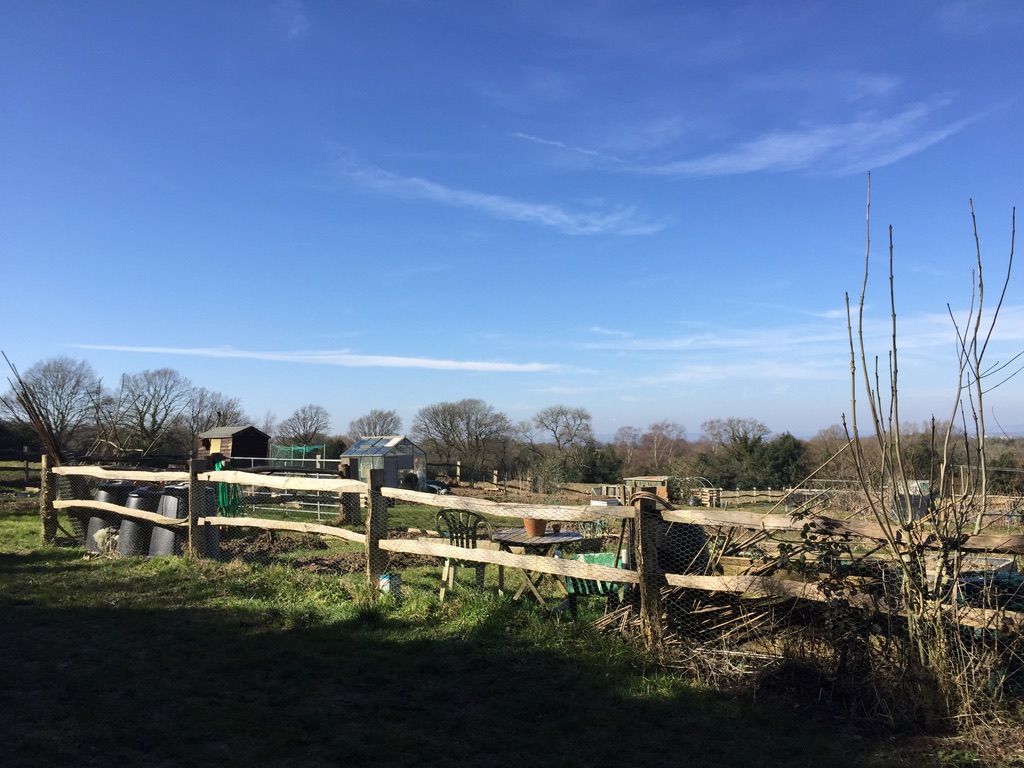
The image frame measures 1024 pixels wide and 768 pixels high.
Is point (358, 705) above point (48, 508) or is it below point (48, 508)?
below

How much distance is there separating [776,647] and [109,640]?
5125 mm

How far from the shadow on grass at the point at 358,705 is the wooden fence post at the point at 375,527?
1.14 m

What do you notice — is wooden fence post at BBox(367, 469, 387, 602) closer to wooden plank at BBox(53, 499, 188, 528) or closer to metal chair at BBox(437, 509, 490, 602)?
metal chair at BBox(437, 509, 490, 602)

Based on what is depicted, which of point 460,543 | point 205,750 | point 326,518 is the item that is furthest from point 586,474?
point 205,750

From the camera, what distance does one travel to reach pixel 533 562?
5895 millimetres

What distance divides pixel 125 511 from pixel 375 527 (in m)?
4.55

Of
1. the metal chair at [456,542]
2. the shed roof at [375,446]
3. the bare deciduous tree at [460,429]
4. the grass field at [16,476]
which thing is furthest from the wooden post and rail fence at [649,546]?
the bare deciduous tree at [460,429]

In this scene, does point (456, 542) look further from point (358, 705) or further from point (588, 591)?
point (358, 705)

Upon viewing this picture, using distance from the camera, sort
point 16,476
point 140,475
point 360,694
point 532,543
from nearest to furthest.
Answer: point 360,694 < point 532,543 < point 140,475 < point 16,476

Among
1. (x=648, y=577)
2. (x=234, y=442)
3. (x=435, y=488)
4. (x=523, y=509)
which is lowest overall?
(x=435, y=488)

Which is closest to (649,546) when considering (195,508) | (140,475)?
(195,508)

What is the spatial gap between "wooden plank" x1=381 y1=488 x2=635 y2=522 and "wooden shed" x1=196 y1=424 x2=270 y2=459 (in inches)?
1362

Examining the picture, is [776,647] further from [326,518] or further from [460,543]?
[326,518]

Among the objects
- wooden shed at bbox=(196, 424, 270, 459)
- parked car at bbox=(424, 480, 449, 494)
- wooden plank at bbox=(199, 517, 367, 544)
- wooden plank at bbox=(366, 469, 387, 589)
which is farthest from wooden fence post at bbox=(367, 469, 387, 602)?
wooden shed at bbox=(196, 424, 270, 459)
